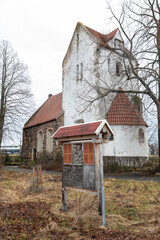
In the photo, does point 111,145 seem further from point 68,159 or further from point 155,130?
point 68,159

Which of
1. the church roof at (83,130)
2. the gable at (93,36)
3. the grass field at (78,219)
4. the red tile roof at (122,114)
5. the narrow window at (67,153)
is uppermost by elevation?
the gable at (93,36)

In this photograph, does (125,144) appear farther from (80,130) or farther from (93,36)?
(80,130)

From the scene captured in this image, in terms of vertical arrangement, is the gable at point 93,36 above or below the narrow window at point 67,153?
above

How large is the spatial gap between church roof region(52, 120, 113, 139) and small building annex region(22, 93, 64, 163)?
550 inches

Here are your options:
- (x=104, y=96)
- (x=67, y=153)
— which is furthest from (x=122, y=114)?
(x=67, y=153)

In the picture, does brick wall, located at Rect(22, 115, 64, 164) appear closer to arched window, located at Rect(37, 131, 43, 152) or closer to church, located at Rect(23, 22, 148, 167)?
arched window, located at Rect(37, 131, 43, 152)

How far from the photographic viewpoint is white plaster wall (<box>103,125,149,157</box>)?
16594 millimetres

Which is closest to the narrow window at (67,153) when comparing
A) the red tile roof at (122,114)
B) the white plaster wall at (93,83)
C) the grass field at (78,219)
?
the grass field at (78,219)

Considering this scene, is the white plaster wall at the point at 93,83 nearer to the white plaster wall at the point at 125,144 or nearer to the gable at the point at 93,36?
the white plaster wall at the point at 125,144

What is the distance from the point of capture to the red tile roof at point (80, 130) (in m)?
5.35

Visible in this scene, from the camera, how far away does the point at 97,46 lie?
17.7 metres

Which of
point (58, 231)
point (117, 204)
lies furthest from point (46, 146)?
point (58, 231)

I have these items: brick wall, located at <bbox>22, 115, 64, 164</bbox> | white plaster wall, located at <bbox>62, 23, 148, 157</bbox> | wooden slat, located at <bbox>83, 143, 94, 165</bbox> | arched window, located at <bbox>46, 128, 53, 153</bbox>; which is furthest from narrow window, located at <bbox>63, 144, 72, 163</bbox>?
arched window, located at <bbox>46, 128, 53, 153</bbox>

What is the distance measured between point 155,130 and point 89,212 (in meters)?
9.29
